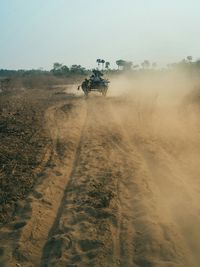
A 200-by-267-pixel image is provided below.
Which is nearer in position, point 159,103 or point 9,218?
point 9,218

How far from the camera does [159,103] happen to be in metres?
24.6

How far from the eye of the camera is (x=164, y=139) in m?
14.5

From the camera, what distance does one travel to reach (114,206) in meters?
8.32

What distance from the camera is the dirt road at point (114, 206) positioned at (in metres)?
6.52

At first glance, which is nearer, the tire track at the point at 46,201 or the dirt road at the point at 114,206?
the dirt road at the point at 114,206

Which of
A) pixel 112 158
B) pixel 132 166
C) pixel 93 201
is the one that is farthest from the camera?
pixel 112 158

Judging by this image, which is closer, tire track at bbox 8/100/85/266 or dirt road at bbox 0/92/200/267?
dirt road at bbox 0/92/200/267

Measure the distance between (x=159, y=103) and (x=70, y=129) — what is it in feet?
30.9

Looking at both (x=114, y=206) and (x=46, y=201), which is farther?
(x=46, y=201)

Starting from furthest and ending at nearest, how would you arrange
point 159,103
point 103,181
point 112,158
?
1. point 159,103
2. point 112,158
3. point 103,181

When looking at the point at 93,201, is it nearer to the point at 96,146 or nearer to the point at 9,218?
the point at 9,218

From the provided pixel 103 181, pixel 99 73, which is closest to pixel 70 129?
pixel 103 181

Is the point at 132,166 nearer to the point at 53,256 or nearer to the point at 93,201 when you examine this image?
the point at 93,201

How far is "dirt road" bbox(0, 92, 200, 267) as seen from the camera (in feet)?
21.4
